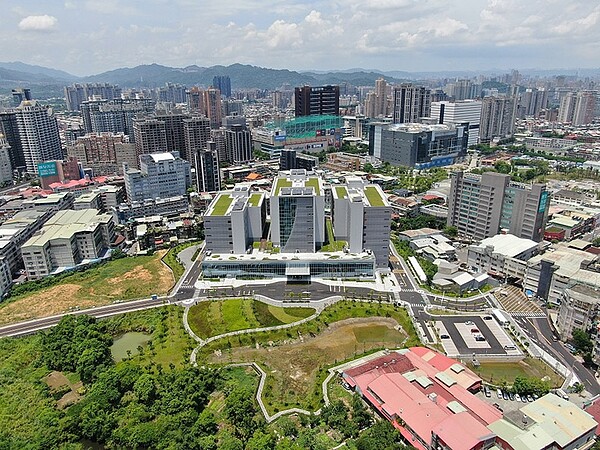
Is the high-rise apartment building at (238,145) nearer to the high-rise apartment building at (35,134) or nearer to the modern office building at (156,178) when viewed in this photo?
the modern office building at (156,178)

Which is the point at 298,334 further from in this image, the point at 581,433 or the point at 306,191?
the point at 581,433

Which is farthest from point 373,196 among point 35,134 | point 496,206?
point 35,134

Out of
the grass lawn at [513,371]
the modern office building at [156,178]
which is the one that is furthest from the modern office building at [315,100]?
the grass lawn at [513,371]

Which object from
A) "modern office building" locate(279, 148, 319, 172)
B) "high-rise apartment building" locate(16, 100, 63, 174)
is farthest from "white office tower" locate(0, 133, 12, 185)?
"modern office building" locate(279, 148, 319, 172)

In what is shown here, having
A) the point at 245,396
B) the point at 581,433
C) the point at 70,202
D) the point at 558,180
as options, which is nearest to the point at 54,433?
the point at 245,396

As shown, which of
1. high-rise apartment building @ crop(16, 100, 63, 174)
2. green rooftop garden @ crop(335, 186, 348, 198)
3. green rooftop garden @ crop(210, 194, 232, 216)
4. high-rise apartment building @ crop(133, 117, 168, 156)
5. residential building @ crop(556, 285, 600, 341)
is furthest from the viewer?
high-rise apartment building @ crop(16, 100, 63, 174)

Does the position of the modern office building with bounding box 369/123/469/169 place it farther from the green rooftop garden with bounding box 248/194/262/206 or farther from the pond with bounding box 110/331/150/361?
the pond with bounding box 110/331/150/361
